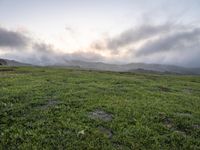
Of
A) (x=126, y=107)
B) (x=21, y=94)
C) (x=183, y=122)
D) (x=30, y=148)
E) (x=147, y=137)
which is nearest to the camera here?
(x=30, y=148)

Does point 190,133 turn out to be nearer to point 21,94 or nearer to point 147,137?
point 147,137

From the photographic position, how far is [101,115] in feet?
76.4

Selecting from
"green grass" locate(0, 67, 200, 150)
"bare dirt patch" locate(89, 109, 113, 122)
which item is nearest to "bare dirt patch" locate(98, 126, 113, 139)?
"green grass" locate(0, 67, 200, 150)

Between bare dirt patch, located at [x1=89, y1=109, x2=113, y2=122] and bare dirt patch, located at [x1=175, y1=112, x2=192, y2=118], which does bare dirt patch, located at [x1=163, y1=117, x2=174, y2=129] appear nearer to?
bare dirt patch, located at [x1=175, y1=112, x2=192, y2=118]

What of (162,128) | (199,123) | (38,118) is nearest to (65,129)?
(38,118)

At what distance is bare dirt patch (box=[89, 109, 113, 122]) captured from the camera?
2243cm

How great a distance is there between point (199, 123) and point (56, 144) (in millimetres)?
11965

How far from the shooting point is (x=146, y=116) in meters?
23.5

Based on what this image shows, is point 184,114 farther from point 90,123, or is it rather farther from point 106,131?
point 90,123

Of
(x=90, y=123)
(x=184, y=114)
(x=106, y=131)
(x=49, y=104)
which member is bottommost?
(x=106, y=131)

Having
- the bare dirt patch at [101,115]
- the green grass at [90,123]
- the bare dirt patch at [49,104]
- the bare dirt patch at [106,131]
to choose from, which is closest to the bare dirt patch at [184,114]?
the green grass at [90,123]

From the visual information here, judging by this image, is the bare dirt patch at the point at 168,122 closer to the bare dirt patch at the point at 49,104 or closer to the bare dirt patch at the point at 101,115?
the bare dirt patch at the point at 101,115

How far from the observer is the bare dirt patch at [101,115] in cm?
2243

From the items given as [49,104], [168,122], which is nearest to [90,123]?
[168,122]
